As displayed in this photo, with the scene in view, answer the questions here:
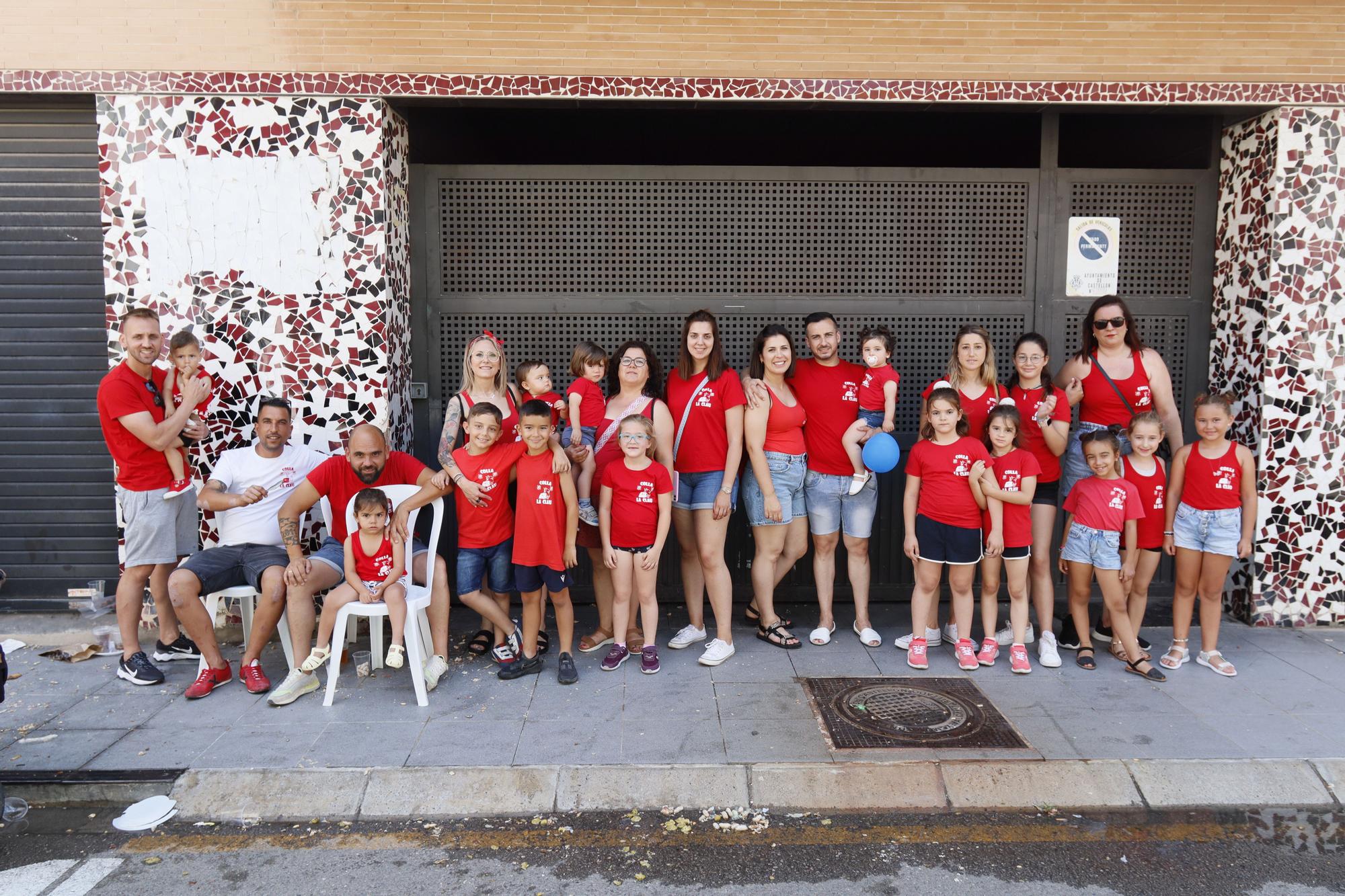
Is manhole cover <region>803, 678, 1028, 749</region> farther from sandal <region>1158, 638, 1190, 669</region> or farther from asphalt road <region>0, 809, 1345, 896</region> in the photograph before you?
sandal <region>1158, 638, 1190, 669</region>

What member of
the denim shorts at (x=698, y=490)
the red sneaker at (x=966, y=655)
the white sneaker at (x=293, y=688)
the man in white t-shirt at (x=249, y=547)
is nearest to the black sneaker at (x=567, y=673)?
the denim shorts at (x=698, y=490)

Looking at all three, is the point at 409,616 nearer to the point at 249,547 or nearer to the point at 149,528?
the point at 249,547

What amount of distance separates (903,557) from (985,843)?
3.09 meters

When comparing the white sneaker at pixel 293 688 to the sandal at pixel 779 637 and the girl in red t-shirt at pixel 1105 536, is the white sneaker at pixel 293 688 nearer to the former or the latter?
the sandal at pixel 779 637

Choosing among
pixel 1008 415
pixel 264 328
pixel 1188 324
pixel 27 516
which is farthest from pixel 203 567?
pixel 1188 324

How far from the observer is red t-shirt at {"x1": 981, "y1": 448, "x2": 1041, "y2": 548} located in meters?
4.99

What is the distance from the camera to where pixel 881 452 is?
519cm

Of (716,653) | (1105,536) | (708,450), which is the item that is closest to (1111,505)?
(1105,536)

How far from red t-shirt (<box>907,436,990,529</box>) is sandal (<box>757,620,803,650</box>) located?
1.16 meters

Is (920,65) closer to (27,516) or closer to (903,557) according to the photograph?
(903,557)

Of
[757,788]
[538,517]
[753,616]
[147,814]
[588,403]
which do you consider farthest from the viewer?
[753,616]

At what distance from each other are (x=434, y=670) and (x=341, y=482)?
3.96 ft

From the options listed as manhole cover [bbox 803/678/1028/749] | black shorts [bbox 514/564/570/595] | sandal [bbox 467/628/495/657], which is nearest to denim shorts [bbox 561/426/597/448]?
black shorts [bbox 514/564/570/595]

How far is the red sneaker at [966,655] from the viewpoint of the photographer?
16.9 ft
